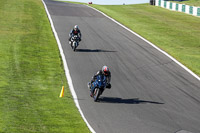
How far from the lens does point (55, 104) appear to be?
54.4 ft

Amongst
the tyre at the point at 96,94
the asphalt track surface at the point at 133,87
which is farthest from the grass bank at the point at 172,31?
the tyre at the point at 96,94

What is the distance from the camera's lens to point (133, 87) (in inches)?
795

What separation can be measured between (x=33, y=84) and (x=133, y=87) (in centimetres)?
528

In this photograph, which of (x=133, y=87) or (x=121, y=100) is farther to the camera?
(x=133, y=87)

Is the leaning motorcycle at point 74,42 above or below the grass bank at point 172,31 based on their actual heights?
above

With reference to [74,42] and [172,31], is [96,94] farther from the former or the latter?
[172,31]

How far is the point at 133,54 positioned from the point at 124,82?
7.20 metres

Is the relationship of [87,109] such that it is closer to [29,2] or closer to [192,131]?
[192,131]

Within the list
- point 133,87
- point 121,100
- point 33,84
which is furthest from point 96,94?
point 33,84

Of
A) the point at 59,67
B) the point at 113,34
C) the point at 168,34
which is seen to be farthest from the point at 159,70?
the point at 168,34

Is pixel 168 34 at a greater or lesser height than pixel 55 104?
lesser

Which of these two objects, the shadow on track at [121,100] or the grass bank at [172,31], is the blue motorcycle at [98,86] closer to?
the shadow on track at [121,100]

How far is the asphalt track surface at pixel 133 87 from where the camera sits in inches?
600

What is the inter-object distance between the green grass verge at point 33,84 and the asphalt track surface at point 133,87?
931 mm
